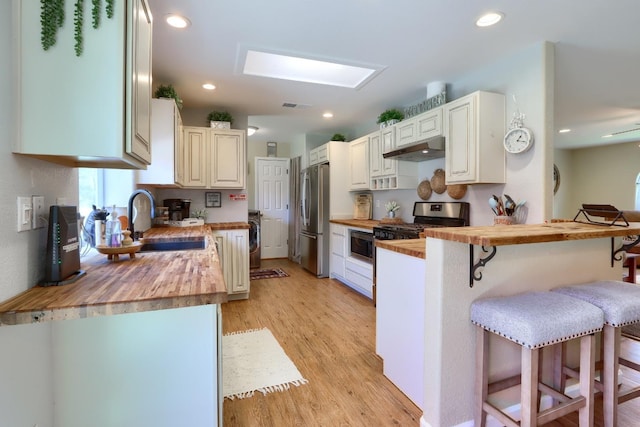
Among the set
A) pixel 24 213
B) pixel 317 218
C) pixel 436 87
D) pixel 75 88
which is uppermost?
pixel 436 87

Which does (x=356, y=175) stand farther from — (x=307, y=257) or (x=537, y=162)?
(x=537, y=162)

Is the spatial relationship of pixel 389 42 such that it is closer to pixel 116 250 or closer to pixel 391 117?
pixel 391 117

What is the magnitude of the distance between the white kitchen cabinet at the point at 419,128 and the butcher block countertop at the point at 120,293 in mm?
2484

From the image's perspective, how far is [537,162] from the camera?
8.04ft

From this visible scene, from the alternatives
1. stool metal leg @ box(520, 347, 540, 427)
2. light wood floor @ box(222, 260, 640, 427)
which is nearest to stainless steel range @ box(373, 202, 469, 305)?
light wood floor @ box(222, 260, 640, 427)

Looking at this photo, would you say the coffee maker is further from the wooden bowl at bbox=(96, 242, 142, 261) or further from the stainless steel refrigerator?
the wooden bowl at bbox=(96, 242, 142, 261)

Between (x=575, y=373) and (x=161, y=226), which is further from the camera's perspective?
(x=161, y=226)

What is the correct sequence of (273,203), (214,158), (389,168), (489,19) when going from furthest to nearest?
1. (273,203)
2. (389,168)
3. (214,158)
4. (489,19)

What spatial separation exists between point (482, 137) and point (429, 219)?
3.84ft

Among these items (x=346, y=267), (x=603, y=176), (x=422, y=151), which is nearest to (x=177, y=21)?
(x=422, y=151)

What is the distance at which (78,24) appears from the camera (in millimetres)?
1043

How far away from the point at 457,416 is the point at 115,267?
183 cm

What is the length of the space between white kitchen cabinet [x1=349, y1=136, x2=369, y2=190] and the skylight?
1152 millimetres

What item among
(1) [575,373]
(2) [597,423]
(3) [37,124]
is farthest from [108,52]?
(2) [597,423]
